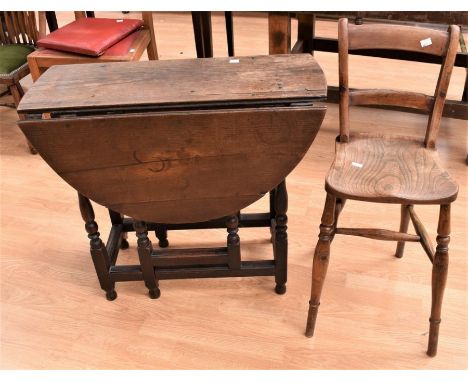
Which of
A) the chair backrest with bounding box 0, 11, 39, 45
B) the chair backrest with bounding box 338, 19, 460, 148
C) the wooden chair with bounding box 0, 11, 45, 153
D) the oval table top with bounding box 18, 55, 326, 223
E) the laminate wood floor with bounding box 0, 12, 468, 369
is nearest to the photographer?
the oval table top with bounding box 18, 55, 326, 223

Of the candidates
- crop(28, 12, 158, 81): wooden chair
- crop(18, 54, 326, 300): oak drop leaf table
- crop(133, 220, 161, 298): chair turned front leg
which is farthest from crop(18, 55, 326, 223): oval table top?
crop(28, 12, 158, 81): wooden chair

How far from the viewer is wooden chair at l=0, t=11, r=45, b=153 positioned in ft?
7.92

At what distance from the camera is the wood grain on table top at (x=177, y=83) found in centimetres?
126

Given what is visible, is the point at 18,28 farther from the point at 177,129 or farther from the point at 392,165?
the point at 392,165

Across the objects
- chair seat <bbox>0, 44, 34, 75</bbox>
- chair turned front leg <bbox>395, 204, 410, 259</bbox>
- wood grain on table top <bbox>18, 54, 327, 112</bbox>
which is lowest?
chair turned front leg <bbox>395, 204, 410, 259</bbox>

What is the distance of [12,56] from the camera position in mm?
2520

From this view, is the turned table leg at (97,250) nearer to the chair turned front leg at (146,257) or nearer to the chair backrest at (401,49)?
the chair turned front leg at (146,257)

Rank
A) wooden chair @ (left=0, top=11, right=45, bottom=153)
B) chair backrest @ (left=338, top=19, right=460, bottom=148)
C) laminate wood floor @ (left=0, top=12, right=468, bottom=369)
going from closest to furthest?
chair backrest @ (left=338, top=19, right=460, bottom=148)
laminate wood floor @ (left=0, top=12, right=468, bottom=369)
wooden chair @ (left=0, top=11, right=45, bottom=153)

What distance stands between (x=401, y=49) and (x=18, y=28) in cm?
217

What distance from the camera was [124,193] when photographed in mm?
1398

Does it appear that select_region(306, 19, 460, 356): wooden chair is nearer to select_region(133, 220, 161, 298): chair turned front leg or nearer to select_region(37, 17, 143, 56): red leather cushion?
select_region(133, 220, 161, 298): chair turned front leg

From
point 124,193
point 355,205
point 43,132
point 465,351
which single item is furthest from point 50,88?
point 465,351

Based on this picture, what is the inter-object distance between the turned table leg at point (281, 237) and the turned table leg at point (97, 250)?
593 millimetres

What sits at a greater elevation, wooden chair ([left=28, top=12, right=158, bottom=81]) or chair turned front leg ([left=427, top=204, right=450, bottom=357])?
wooden chair ([left=28, top=12, right=158, bottom=81])
